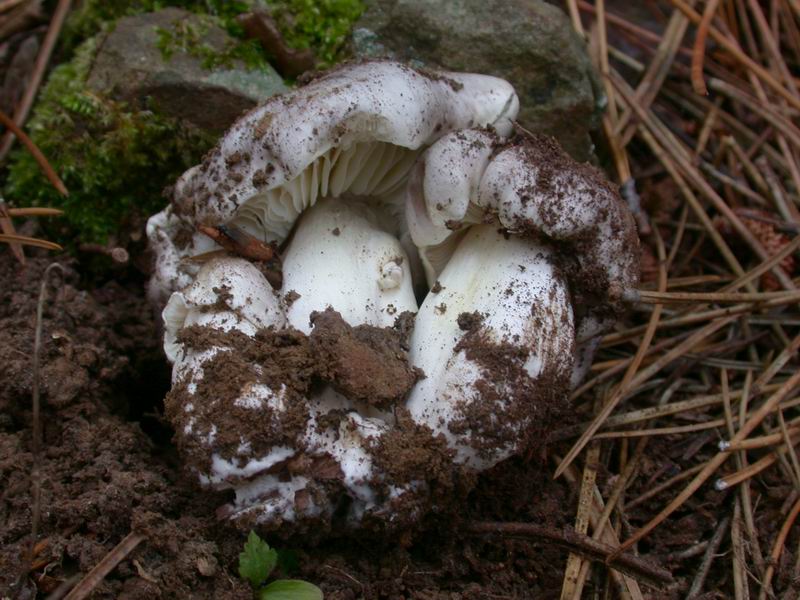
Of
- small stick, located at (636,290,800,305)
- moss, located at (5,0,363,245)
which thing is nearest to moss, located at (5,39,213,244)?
moss, located at (5,0,363,245)

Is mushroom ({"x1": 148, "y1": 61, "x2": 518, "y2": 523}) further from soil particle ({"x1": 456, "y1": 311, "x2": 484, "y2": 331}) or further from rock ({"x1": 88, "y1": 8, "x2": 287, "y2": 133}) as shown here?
rock ({"x1": 88, "y1": 8, "x2": 287, "y2": 133})

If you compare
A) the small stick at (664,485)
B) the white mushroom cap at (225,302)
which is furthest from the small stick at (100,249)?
the small stick at (664,485)

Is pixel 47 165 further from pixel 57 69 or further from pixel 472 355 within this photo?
pixel 472 355

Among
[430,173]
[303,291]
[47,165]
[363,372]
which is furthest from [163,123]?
[363,372]

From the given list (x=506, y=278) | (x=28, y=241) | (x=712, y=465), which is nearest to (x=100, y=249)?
(x=28, y=241)

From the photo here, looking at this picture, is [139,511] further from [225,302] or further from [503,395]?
[503,395]

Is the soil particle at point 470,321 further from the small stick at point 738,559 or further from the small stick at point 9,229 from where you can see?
the small stick at point 9,229
